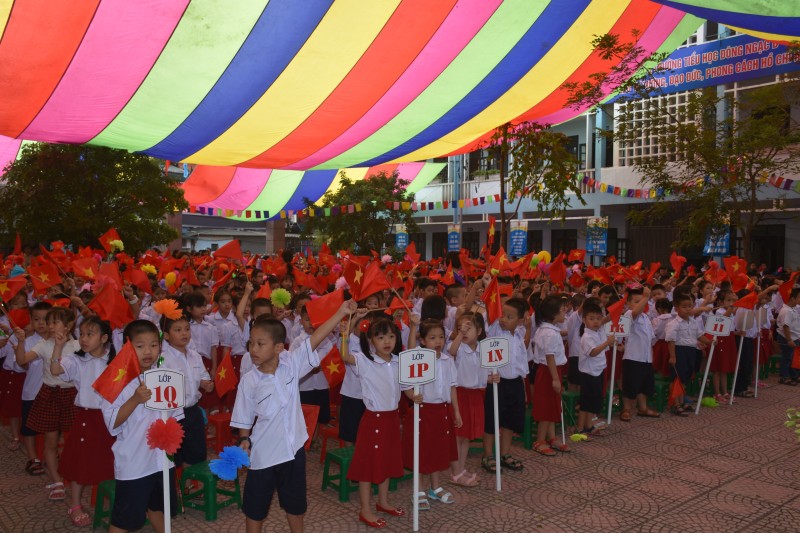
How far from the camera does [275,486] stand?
324 centimetres

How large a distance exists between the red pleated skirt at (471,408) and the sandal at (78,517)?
2.40m

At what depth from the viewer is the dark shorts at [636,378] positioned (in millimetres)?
6254

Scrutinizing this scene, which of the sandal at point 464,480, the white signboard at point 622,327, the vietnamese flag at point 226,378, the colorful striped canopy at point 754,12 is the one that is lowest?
the sandal at point 464,480

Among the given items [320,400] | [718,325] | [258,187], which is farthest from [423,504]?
[258,187]

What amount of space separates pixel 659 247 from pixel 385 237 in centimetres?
768

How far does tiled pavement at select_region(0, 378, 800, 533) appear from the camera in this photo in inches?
151

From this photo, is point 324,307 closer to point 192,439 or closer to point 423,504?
point 192,439

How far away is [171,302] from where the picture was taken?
3.22 m

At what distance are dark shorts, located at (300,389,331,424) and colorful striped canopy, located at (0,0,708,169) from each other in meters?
3.75

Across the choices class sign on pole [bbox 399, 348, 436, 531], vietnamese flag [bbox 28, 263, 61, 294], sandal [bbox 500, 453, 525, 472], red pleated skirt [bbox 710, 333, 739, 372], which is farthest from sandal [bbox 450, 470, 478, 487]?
red pleated skirt [bbox 710, 333, 739, 372]

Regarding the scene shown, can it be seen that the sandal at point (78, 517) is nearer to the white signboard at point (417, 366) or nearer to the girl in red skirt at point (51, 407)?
the girl in red skirt at point (51, 407)

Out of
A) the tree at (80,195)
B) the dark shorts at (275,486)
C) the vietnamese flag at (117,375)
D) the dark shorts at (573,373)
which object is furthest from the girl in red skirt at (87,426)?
the tree at (80,195)

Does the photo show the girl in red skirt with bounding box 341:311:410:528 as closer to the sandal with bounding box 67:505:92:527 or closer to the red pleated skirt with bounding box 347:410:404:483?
the red pleated skirt with bounding box 347:410:404:483

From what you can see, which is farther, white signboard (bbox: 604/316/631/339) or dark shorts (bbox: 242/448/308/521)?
white signboard (bbox: 604/316/631/339)
